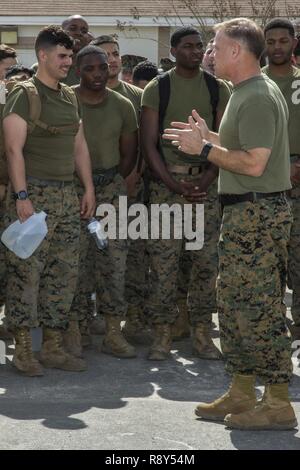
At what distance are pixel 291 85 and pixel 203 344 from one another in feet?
6.31

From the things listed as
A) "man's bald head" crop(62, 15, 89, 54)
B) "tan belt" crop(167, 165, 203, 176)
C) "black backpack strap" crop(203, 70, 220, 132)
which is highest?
"man's bald head" crop(62, 15, 89, 54)

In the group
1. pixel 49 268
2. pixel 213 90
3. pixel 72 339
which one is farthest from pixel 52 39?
pixel 72 339

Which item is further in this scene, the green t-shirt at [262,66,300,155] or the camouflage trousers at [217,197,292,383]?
the green t-shirt at [262,66,300,155]

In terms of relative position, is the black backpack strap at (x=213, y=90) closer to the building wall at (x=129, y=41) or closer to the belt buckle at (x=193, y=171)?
the belt buckle at (x=193, y=171)

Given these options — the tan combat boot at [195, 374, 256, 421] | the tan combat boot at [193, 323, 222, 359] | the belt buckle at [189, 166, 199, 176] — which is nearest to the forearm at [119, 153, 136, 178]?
the belt buckle at [189, 166, 199, 176]

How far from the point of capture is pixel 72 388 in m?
5.78

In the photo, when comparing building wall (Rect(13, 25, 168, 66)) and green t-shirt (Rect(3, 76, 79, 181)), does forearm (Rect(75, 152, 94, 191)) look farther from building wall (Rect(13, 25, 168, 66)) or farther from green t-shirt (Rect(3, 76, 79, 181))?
building wall (Rect(13, 25, 168, 66))

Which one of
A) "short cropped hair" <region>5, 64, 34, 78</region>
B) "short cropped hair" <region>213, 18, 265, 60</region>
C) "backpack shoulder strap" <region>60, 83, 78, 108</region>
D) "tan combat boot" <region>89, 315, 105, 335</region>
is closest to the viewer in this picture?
"short cropped hair" <region>213, 18, 265, 60</region>

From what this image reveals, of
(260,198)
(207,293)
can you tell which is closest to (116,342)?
(207,293)

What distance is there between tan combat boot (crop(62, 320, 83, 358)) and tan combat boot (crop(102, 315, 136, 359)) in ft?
0.69

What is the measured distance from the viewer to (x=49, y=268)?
6254 mm

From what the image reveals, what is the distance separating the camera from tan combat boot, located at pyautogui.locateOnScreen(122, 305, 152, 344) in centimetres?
712

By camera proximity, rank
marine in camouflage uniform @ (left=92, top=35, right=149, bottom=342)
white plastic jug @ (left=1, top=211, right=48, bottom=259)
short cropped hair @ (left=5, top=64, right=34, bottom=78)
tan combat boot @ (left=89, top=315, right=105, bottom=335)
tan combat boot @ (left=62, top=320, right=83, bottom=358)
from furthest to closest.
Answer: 1. short cropped hair @ (left=5, top=64, right=34, bottom=78)
2. tan combat boot @ (left=89, top=315, right=105, bottom=335)
3. marine in camouflage uniform @ (left=92, top=35, right=149, bottom=342)
4. tan combat boot @ (left=62, top=320, right=83, bottom=358)
5. white plastic jug @ (left=1, top=211, right=48, bottom=259)

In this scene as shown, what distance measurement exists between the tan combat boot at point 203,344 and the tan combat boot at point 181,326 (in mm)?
423
